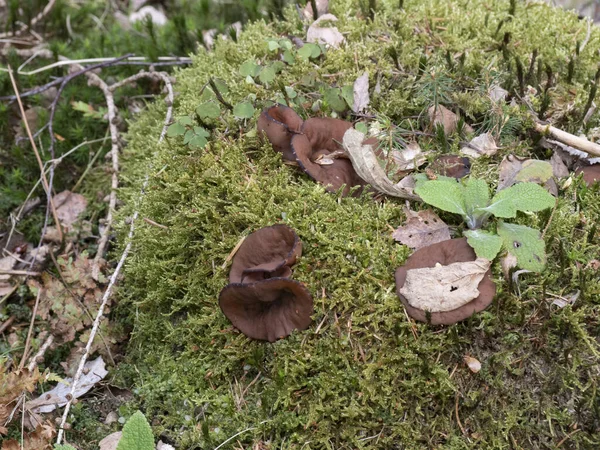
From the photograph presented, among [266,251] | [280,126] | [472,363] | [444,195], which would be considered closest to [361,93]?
[280,126]

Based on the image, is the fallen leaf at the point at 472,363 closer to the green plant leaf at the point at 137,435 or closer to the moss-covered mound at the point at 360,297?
the moss-covered mound at the point at 360,297

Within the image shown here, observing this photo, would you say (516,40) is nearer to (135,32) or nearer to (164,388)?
(164,388)

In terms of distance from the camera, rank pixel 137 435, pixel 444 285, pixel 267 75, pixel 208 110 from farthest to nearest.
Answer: pixel 267 75, pixel 208 110, pixel 444 285, pixel 137 435

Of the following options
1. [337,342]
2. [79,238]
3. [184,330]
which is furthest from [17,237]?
[337,342]

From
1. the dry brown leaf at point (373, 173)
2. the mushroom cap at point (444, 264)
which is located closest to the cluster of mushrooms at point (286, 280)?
the mushroom cap at point (444, 264)

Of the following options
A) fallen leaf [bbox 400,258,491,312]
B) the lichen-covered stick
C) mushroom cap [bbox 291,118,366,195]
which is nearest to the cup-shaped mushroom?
mushroom cap [bbox 291,118,366,195]

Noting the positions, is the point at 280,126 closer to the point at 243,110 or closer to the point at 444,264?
the point at 243,110
